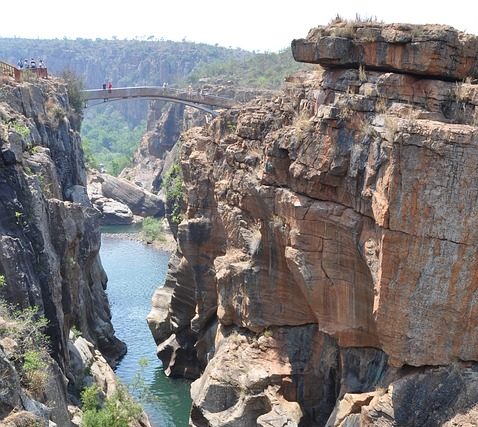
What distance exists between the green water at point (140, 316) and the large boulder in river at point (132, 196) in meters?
6.15

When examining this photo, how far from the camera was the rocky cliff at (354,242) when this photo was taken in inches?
780

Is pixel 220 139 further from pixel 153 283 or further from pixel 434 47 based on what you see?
pixel 153 283

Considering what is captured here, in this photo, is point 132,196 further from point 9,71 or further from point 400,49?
point 400,49

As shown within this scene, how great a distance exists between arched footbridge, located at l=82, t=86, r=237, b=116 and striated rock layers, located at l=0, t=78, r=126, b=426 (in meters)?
19.4

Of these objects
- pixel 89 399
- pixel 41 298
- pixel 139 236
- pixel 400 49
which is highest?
pixel 400 49

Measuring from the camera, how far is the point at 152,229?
61.9 metres

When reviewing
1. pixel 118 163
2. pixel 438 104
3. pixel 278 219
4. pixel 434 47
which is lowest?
pixel 118 163

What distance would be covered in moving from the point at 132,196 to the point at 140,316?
30076 mm

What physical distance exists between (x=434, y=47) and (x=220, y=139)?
12.5 metres

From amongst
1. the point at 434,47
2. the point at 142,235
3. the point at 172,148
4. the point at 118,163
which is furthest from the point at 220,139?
the point at 118,163

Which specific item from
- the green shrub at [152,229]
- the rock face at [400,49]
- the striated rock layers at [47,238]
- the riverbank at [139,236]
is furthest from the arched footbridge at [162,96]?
the rock face at [400,49]

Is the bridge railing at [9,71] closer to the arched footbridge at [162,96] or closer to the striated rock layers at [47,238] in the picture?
the striated rock layers at [47,238]

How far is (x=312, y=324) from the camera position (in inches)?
1008

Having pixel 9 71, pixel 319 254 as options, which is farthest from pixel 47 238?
pixel 9 71
